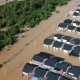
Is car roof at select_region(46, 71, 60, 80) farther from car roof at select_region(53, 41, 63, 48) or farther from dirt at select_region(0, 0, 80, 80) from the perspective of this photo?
car roof at select_region(53, 41, 63, 48)

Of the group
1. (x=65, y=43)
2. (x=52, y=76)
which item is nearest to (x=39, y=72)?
(x=52, y=76)

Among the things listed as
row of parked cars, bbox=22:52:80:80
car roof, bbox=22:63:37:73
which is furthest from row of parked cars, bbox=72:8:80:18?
car roof, bbox=22:63:37:73

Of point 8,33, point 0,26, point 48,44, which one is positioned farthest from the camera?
point 0,26

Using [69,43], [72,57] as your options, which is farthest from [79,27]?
[72,57]

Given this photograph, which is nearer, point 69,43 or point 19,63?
point 19,63

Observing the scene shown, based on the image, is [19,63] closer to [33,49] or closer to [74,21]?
[33,49]

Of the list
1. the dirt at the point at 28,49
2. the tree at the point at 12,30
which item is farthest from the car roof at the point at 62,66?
the tree at the point at 12,30

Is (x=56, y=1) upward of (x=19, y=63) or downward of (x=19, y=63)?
upward

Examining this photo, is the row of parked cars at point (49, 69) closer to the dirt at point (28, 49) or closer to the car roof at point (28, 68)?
the car roof at point (28, 68)
